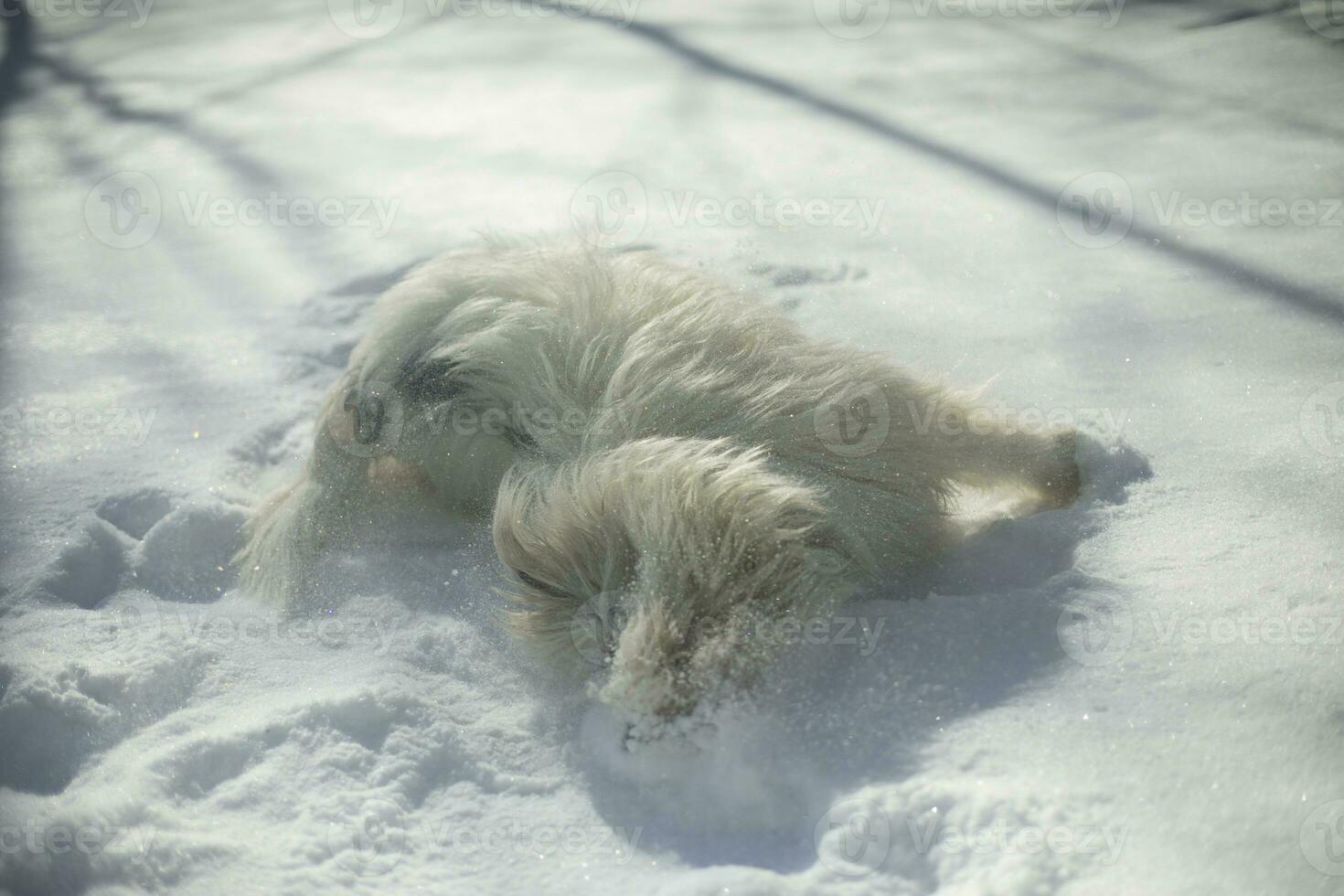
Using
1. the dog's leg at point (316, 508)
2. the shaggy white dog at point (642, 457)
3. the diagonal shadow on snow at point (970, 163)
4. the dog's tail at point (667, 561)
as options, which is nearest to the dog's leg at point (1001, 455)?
the shaggy white dog at point (642, 457)

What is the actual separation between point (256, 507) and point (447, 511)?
455mm

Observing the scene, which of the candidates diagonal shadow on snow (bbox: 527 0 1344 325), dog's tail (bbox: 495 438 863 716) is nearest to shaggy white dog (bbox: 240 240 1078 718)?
dog's tail (bbox: 495 438 863 716)

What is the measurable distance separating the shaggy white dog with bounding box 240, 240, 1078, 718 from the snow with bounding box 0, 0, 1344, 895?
4.1 inches

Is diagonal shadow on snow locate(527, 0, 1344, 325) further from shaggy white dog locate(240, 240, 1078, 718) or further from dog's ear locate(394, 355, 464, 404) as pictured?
dog's ear locate(394, 355, 464, 404)

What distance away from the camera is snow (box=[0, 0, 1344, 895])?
55.1 inches

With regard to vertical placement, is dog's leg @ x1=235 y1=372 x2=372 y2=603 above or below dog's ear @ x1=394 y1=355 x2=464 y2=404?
below

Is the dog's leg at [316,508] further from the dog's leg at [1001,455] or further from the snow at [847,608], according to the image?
the dog's leg at [1001,455]

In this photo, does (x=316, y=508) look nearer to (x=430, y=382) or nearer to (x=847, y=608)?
(x=430, y=382)

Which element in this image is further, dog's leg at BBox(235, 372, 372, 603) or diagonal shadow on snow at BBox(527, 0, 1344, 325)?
diagonal shadow on snow at BBox(527, 0, 1344, 325)

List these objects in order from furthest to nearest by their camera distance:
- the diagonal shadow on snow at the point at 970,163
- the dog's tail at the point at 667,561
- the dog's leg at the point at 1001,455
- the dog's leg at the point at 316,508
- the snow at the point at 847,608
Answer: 1. the diagonal shadow on snow at the point at 970,163
2. the dog's leg at the point at 316,508
3. the dog's leg at the point at 1001,455
4. the dog's tail at the point at 667,561
5. the snow at the point at 847,608

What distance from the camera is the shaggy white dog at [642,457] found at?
1.56 metres

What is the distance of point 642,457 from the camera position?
5.57ft

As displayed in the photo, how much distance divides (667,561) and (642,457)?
220mm

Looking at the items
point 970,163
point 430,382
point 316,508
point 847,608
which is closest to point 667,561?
point 847,608
